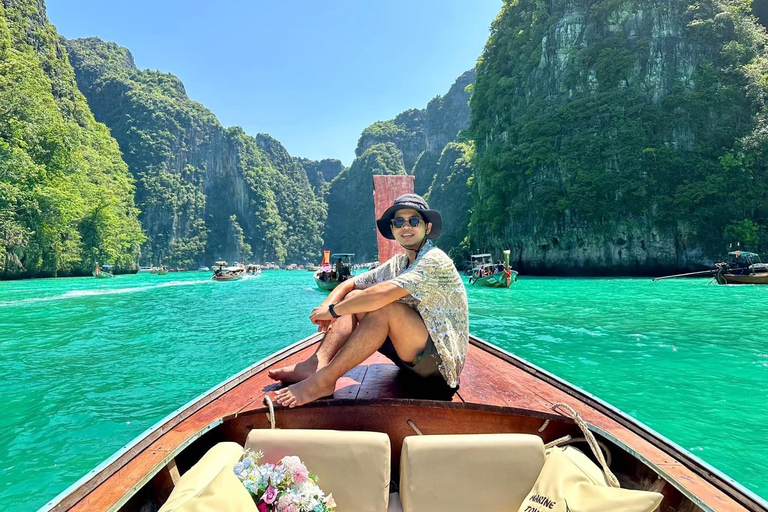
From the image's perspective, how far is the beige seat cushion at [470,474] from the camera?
1.43 metres

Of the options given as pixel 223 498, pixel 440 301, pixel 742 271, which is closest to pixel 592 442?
pixel 440 301

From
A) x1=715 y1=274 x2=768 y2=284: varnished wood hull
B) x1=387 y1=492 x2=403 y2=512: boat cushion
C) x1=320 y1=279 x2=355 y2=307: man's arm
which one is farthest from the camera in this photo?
x1=715 y1=274 x2=768 y2=284: varnished wood hull

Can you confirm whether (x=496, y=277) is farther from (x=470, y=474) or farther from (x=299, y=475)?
(x=299, y=475)

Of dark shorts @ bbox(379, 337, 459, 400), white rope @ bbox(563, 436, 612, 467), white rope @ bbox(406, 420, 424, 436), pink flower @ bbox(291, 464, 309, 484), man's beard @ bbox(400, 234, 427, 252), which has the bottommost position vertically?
white rope @ bbox(563, 436, 612, 467)

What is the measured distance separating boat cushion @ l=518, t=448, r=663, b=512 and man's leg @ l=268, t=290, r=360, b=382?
109 cm

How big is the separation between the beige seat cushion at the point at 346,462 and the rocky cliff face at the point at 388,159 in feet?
298

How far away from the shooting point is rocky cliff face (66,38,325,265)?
8194 centimetres

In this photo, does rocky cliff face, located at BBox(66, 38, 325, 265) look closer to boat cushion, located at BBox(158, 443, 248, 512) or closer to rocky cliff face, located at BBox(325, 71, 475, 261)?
rocky cliff face, located at BBox(325, 71, 475, 261)

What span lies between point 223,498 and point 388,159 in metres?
116

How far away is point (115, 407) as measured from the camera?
4.63 meters

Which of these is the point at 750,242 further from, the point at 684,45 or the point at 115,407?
the point at 115,407

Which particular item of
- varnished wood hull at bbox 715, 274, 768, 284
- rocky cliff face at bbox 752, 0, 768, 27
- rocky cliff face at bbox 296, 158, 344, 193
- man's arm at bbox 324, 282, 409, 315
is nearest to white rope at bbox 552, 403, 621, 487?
man's arm at bbox 324, 282, 409, 315

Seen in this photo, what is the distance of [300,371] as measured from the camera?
2047 millimetres

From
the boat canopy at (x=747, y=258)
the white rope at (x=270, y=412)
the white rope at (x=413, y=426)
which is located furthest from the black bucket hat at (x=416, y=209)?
the boat canopy at (x=747, y=258)
